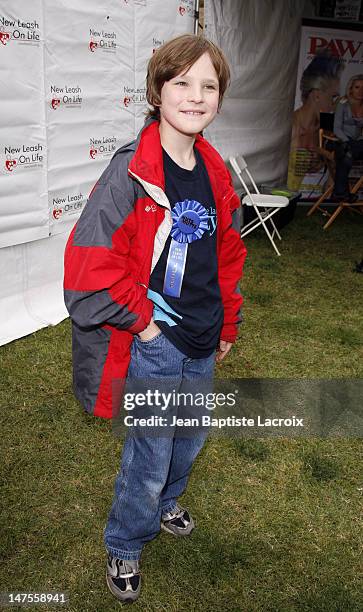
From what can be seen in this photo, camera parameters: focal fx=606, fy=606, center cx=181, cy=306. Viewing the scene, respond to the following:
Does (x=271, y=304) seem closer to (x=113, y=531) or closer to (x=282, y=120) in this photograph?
(x=113, y=531)

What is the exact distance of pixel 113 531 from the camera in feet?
7.32

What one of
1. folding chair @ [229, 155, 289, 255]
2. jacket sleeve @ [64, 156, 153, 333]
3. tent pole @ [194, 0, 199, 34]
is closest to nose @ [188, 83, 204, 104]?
jacket sleeve @ [64, 156, 153, 333]

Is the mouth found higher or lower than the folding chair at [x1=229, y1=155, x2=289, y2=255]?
higher

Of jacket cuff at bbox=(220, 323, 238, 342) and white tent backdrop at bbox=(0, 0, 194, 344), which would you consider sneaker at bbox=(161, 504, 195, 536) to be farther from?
white tent backdrop at bbox=(0, 0, 194, 344)

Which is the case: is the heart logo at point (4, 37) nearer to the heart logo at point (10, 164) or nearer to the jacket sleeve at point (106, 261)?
the heart logo at point (10, 164)

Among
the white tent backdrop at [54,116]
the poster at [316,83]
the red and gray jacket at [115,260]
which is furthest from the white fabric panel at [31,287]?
the poster at [316,83]

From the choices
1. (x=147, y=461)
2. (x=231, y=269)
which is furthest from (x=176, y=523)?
(x=231, y=269)

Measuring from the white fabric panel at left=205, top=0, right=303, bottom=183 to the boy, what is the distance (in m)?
4.79

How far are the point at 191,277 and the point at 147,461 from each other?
64 cm

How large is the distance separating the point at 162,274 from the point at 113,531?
1.02m

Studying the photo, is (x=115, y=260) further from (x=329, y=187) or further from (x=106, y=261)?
(x=329, y=187)

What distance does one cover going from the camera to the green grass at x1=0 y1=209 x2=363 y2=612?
7.80ft

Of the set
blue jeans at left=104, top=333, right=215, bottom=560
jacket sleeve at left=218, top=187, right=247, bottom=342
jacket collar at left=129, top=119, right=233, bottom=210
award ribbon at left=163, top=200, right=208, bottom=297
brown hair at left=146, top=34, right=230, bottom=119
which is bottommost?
blue jeans at left=104, top=333, right=215, bottom=560

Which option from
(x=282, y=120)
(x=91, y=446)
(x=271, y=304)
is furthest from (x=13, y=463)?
(x=282, y=120)
